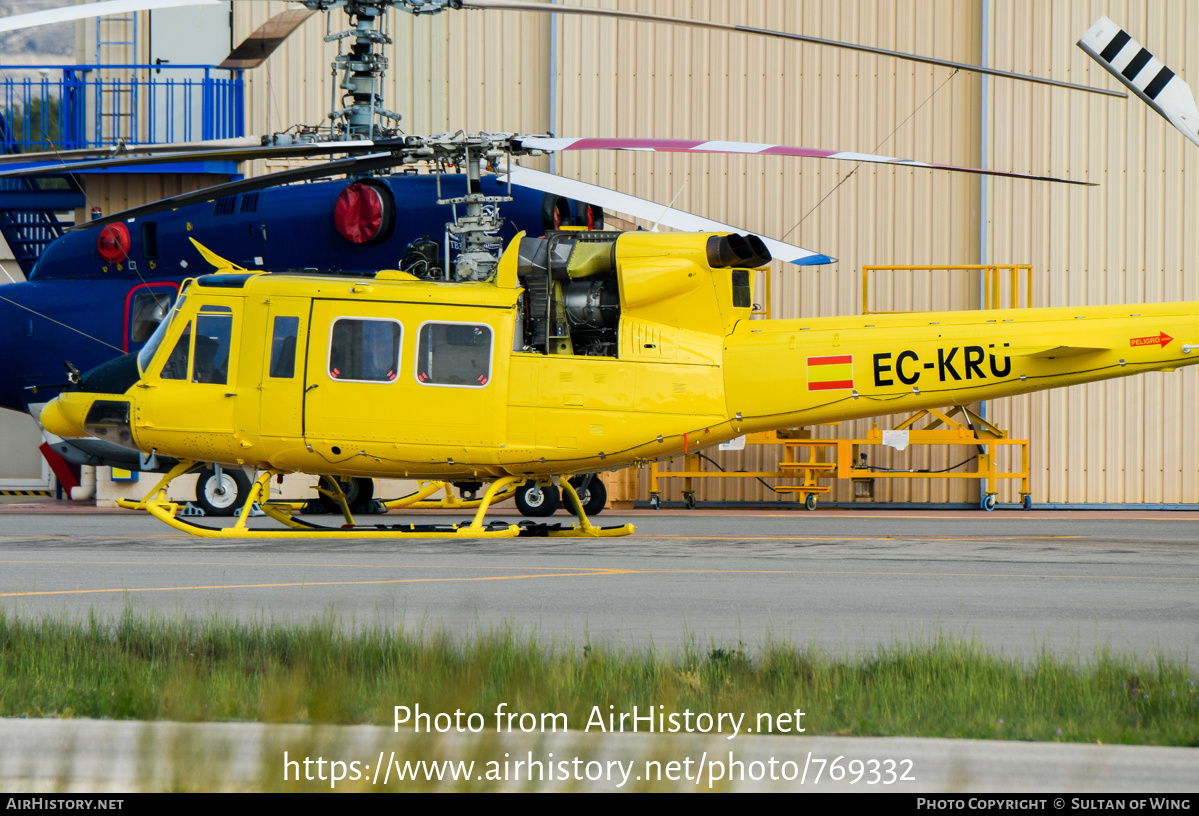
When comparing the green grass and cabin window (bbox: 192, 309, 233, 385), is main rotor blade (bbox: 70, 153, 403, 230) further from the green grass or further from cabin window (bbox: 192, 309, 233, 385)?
the green grass

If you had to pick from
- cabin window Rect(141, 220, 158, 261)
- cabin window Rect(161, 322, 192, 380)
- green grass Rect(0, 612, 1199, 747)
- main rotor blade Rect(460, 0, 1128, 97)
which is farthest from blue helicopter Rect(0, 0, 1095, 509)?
green grass Rect(0, 612, 1199, 747)

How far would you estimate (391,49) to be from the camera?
21.9 meters

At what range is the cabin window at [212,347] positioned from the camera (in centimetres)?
1152

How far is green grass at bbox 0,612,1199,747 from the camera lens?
169 inches

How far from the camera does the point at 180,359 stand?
11.7 m

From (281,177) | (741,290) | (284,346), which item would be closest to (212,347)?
(284,346)

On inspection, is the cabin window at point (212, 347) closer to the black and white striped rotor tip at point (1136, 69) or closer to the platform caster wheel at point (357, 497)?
the platform caster wheel at point (357, 497)

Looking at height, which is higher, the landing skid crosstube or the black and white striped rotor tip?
the black and white striped rotor tip

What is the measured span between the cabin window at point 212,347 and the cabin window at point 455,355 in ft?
6.59

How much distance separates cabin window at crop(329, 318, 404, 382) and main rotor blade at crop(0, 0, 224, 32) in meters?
3.30

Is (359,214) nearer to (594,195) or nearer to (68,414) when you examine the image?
(594,195)

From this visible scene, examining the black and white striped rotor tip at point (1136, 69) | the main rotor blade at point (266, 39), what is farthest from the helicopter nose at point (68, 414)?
the black and white striped rotor tip at point (1136, 69)

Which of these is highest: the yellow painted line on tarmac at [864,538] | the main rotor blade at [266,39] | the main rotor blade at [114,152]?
the main rotor blade at [266,39]

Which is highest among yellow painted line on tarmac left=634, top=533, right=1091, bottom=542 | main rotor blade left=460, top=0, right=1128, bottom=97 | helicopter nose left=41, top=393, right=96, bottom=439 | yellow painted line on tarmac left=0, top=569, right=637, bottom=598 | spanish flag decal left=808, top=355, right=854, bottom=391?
main rotor blade left=460, top=0, right=1128, bottom=97
